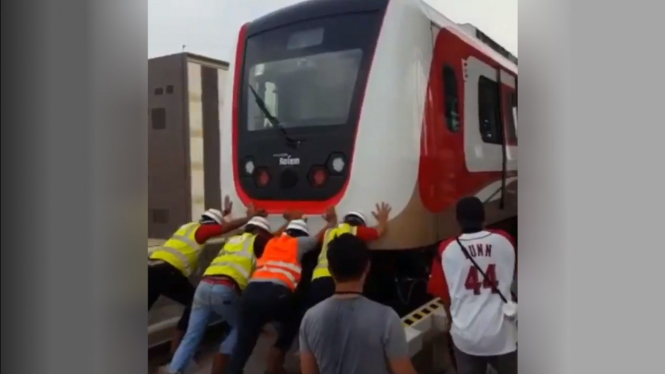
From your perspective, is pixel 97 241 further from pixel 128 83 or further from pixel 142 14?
pixel 142 14

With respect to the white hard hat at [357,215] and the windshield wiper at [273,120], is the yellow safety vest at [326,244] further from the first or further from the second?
the windshield wiper at [273,120]

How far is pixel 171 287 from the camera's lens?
3.76 feet

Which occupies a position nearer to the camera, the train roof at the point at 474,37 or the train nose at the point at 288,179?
the train roof at the point at 474,37

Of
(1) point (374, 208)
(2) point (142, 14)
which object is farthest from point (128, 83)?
(1) point (374, 208)

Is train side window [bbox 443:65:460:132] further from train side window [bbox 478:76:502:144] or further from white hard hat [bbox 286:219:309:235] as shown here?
white hard hat [bbox 286:219:309:235]

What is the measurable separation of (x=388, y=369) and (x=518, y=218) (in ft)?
1.09

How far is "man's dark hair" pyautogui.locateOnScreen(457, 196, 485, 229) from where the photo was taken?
1.02 m

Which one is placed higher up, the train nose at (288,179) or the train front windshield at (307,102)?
the train front windshield at (307,102)

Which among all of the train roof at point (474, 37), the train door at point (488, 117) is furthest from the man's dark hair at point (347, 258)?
the train roof at point (474, 37)

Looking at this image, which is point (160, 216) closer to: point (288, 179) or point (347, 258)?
point (288, 179)

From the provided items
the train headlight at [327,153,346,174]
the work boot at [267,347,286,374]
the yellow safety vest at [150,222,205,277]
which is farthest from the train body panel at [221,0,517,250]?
the work boot at [267,347,286,374]

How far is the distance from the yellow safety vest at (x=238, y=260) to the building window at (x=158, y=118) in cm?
26

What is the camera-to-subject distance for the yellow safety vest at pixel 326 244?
1048mm

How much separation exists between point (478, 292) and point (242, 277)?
0.43 m
